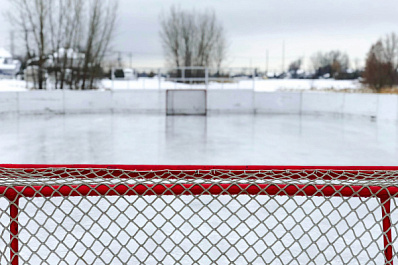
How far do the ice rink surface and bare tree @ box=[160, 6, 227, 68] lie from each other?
14911 mm

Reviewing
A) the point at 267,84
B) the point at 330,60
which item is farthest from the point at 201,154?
the point at 330,60

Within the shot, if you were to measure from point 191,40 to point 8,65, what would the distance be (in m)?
12.3

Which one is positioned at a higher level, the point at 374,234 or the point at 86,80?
the point at 86,80

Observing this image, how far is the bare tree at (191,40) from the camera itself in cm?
2955

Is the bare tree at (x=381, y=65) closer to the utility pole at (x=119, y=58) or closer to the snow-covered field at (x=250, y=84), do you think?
the snow-covered field at (x=250, y=84)

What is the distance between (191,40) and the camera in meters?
Answer: 29.8

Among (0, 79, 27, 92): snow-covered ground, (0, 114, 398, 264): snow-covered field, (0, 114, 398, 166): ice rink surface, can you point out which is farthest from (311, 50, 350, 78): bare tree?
(0, 79, 27, 92): snow-covered ground

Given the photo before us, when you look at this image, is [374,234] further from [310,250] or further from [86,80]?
[86,80]

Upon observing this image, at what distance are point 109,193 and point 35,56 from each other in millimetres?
23477

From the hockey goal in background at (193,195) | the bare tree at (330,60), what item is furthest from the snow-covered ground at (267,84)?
the hockey goal in background at (193,195)

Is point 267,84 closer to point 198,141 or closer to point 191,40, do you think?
point 191,40

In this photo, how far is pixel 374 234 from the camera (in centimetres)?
404

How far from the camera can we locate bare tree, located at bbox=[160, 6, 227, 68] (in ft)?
96.9

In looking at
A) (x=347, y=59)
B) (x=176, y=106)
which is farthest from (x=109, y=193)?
(x=347, y=59)
